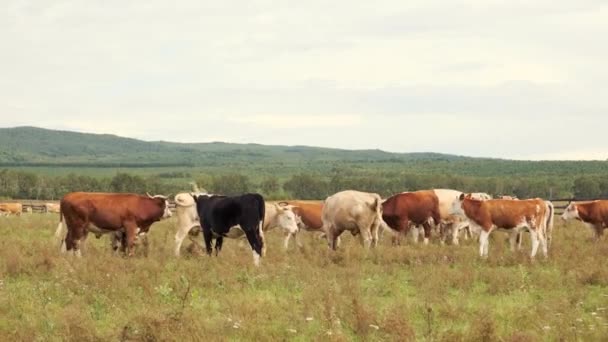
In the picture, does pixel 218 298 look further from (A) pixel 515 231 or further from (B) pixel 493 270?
(A) pixel 515 231

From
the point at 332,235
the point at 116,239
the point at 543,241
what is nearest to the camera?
the point at 543,241

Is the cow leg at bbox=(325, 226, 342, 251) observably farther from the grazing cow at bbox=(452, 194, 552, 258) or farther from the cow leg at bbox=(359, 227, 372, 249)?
the grazing cow at bbox=(452, 194, 552, 258)

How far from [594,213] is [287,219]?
10.9 metres

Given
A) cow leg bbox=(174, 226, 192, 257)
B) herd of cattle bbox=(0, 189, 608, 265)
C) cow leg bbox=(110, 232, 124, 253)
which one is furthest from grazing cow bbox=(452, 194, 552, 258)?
cow leg bbox=(110, 232, 124, 253)

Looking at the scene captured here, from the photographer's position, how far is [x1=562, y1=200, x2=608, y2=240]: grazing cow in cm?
2572

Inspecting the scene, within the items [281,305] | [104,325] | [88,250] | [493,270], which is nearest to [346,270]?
[493,270]

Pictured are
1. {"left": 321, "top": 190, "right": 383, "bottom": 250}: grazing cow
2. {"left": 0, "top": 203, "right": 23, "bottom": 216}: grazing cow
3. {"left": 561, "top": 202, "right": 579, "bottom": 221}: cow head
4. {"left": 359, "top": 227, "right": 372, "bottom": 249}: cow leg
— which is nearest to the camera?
{"left": 359, "top": 227, "right": 372, "bottom": 249}: cow leg

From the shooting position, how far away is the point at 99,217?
1902cm

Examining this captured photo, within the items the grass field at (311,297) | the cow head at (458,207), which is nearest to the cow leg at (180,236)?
the grass field at (311,297)

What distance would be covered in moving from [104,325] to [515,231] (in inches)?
497

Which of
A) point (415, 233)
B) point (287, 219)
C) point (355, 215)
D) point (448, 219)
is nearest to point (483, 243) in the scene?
point (355, 215)

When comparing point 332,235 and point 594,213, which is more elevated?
point 594,213

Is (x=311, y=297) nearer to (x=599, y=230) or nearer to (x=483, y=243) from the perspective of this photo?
(x=483, y=243)

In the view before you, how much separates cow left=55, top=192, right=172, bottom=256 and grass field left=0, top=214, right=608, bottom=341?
0.59 m
